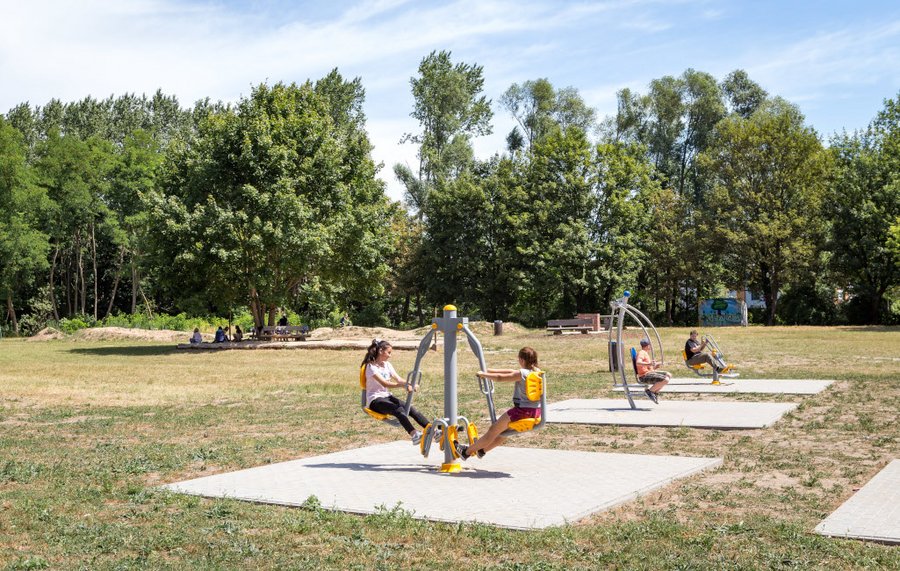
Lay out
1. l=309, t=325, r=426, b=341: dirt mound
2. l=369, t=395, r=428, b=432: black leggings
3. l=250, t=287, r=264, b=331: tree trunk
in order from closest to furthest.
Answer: l=369, t=395, r=428, b=432: black leggings < l=250, t=287, r=264, b=331: tree trunk < l=309, t=325, r=426, b=341: dirt mound

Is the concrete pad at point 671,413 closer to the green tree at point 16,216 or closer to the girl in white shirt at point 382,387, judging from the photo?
the girl in white shirt at point 382,387

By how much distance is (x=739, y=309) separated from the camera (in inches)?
2313

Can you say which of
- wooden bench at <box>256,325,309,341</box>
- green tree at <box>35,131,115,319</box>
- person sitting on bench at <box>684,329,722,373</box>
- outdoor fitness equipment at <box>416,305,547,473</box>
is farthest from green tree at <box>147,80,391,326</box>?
outdoor fitness equipment at <box>416,305,547,473</box>

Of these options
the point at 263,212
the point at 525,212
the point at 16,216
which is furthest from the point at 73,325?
the point at 525,212

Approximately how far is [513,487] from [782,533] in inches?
110

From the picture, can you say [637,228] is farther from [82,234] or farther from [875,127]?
[82,234]

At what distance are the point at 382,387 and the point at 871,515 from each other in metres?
5.57

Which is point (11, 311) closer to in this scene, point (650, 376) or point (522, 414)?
point (650, 376)

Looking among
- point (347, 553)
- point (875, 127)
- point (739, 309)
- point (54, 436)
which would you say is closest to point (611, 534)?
point (347, 553)

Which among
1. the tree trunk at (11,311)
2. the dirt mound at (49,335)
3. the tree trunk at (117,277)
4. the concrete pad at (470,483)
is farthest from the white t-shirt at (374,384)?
the tree trunk at (117,277)

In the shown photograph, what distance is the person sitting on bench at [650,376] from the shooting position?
16828mm

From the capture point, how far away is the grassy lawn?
6.74 meters

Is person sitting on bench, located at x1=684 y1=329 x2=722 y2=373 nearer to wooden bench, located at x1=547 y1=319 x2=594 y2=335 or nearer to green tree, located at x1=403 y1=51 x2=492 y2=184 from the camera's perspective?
wooden bench, located at x1=547 y1=319 x2=594 y2=335

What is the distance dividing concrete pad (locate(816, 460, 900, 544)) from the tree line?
35.1 m
